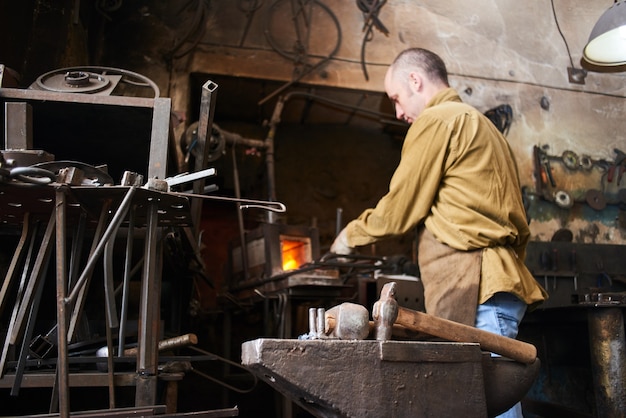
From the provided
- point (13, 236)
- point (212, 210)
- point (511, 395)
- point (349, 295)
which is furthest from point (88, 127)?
point (212, 210)

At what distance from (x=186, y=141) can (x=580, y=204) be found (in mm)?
3528

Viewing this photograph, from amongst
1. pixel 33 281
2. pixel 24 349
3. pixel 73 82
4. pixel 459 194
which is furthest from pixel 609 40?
pixel 24 349

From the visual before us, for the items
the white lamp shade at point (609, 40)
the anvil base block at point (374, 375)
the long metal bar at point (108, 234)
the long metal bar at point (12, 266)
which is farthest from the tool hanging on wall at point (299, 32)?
the anvil base block at point (374, 375)

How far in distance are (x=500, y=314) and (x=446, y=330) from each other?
1.85 ft

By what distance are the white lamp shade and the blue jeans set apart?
235cm

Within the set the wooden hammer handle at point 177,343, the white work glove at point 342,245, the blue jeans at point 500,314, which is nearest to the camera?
the blue jeans at point 500,314

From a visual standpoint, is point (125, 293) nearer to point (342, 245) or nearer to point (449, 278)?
point (342, 245)

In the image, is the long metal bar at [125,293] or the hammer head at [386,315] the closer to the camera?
the hammer head at [386,315]

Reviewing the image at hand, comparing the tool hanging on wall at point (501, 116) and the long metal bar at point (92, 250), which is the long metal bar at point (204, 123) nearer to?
the long metal bar at point (92, 250)

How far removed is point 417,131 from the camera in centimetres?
220

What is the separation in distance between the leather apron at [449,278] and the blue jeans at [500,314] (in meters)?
0.04

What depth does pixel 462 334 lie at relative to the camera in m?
1.58

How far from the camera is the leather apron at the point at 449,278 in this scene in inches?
79.2

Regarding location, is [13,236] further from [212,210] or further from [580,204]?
[580,204]
